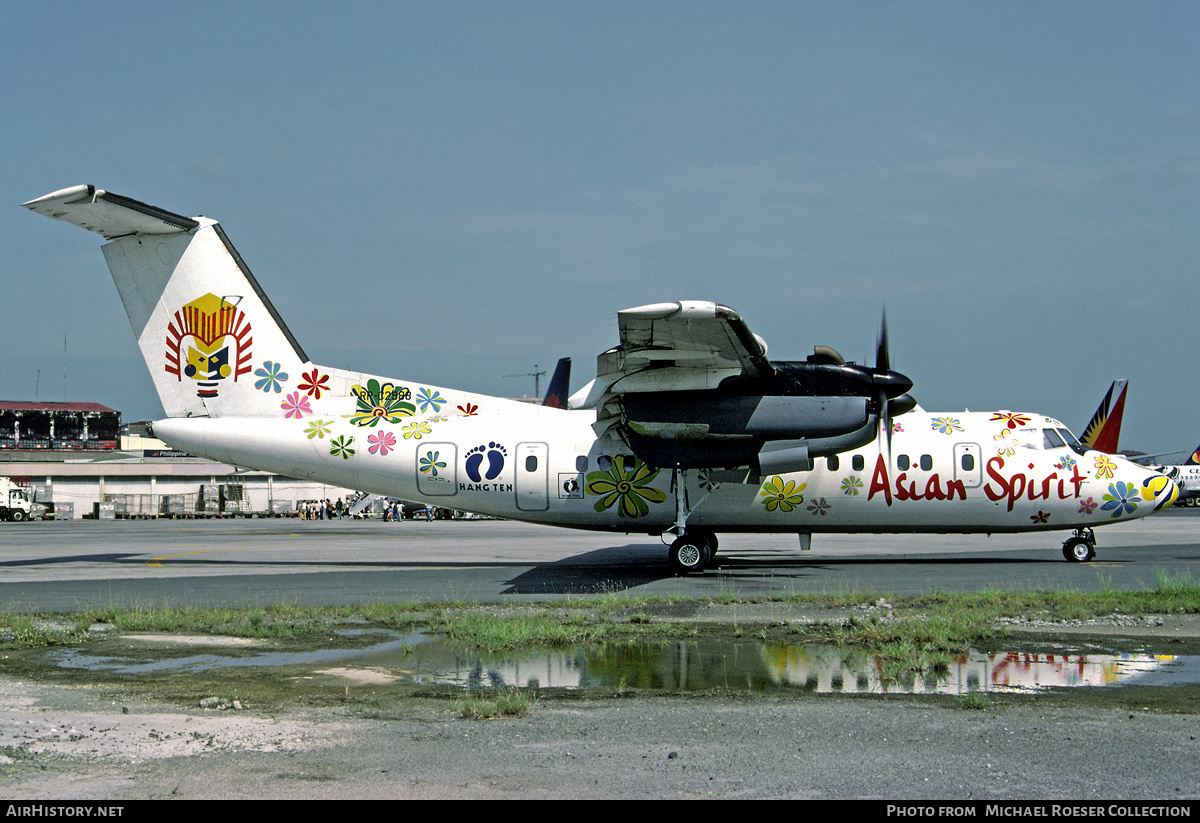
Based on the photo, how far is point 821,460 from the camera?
19.5m

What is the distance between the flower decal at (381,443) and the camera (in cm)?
1920

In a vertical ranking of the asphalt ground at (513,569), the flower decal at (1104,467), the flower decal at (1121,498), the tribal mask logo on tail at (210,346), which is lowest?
the asphalt ground at (513,569)

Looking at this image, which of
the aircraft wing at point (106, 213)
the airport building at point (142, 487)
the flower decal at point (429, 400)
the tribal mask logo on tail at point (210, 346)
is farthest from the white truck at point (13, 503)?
the flower decal at point (429, 400)

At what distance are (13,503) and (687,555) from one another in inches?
2170

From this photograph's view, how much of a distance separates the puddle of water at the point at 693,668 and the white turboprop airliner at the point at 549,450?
837 cm

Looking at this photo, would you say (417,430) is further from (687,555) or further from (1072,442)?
(1072,442)

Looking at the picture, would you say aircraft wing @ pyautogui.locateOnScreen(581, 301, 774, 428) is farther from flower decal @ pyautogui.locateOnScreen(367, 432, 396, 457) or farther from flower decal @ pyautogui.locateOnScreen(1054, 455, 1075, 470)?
flower decal @ pyautogui.locateOnScreen(1054, 455, 1075, 470)

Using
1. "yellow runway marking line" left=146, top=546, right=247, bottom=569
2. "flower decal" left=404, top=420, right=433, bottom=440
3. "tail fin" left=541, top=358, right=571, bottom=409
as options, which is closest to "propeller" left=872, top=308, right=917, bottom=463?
"flower decal" left=404, top=420, right=433, bottom=440

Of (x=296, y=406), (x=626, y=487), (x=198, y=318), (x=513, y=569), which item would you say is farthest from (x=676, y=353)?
(x=198, y=318)

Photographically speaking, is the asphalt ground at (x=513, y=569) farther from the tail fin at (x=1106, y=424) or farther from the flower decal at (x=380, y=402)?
the tail fin at (x=1106, y=424)

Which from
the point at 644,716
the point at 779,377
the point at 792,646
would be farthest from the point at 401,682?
the point at 779,377

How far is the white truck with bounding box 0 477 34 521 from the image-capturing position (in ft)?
190

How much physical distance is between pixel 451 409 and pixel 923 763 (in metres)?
15.8

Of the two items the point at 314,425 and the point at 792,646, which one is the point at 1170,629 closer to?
the point at 792,646
